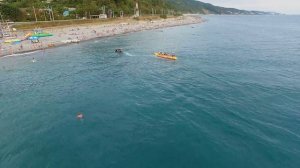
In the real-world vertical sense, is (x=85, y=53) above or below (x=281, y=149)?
above

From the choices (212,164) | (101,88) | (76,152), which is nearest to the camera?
(212,164)

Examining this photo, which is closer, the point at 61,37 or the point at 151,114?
the point at 151,114

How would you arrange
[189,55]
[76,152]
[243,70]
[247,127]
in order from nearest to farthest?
[76,152]
[247,127]
[243,70]
[189,55]

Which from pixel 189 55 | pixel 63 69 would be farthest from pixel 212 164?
pixel 189 55

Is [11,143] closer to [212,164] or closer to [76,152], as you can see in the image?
[76,152]

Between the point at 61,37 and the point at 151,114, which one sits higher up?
the point at 61,37

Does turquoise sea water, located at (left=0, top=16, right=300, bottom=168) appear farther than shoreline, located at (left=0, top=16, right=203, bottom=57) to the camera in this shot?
No

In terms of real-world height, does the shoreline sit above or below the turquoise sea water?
above

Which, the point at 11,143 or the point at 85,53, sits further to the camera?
the point at 85,53
